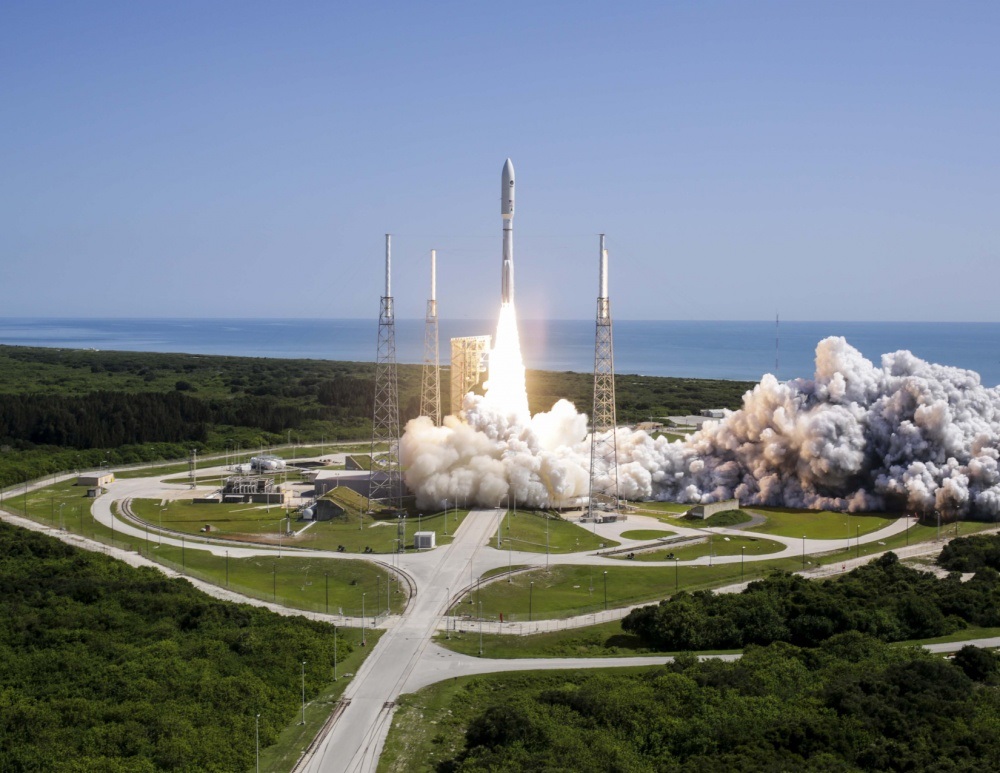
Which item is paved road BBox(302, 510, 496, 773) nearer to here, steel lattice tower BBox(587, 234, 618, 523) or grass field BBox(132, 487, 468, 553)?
grass field BBox(132, 487, 468, 553)

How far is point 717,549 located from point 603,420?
13243 millimetres

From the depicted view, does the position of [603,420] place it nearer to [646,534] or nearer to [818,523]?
[646,534]

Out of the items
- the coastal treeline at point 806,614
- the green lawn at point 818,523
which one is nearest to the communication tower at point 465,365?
the green lawn at point 818,523

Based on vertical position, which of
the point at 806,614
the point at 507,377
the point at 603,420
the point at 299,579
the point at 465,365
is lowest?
the point at 299,579

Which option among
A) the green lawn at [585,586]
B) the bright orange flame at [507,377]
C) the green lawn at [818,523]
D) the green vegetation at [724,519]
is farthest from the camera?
the bright orange flame at [507,377]

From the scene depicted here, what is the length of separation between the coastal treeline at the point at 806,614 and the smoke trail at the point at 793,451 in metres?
20.9

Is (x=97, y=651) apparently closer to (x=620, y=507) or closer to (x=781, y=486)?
(x=620, y=507)

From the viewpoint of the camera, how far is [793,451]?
7531 centimetres

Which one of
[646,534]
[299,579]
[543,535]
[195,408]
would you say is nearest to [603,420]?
[646,534]

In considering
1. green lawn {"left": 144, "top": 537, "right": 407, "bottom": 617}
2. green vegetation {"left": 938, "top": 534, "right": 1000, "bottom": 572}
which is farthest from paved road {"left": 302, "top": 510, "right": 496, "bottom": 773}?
green vegetation {"left": 938, "top": 534, "right": 1000, "bottom": 572}

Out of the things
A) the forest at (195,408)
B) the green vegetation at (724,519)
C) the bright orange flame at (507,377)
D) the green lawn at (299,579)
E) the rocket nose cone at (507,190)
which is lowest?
the green lawn at (299,579)

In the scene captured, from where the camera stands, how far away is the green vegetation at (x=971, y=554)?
5719 centimetres

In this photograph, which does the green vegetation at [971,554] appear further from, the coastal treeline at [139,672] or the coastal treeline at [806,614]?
the coastal treeline at [139,672]

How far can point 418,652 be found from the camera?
45000 mm
